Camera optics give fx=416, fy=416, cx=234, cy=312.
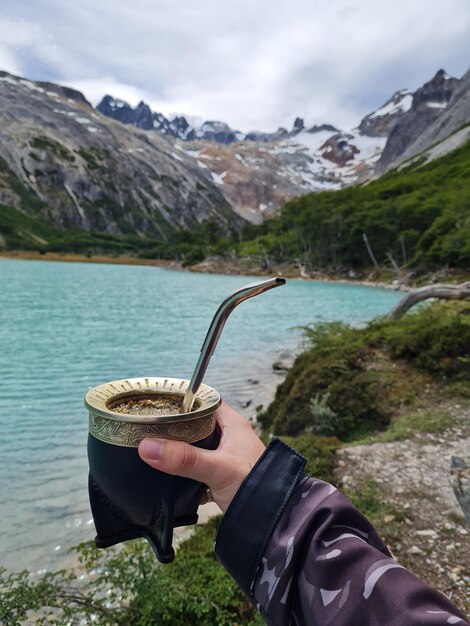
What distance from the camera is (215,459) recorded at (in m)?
1.18

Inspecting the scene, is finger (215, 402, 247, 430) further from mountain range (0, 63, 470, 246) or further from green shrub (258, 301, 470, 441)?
mountain range (0, 63, 470, 246)

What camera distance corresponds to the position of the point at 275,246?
248 ft

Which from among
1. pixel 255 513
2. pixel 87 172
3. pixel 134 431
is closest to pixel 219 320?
pixel 134 431

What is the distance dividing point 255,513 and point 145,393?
1.82 ft

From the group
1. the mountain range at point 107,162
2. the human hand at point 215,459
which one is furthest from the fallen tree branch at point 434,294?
the mountain range at point 107,162

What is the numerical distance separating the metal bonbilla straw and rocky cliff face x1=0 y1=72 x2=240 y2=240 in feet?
433

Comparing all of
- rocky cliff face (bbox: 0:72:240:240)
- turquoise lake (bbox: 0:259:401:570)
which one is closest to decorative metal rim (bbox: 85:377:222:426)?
turquoise lake (bbox: 0:259:401:570)

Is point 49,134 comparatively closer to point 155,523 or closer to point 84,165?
point 84,165

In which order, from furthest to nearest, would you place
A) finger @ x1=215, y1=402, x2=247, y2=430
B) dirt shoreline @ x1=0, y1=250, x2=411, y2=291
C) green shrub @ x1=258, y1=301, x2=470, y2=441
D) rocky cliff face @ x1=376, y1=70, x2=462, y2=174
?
rocky cliff face @ x1=376, y1=70, x2=462, y2=174 < dirt shoreline @ x1=0, y1=250, x2=411, y2=291 < green shrub @ x1=258, y1=301, x2=470, y2=441 < finger @ x1=215, y1=402, x2=247, y2=430

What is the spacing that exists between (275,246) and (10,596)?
74.7m

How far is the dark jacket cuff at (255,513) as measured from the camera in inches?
41.6

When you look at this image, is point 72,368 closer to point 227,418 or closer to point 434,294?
point 434,294

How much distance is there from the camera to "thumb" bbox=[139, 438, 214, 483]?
43.5 inches

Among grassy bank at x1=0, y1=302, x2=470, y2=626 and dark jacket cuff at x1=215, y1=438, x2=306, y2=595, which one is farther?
grassy bank at x1=0, y1=302, x2=470, y2=626
